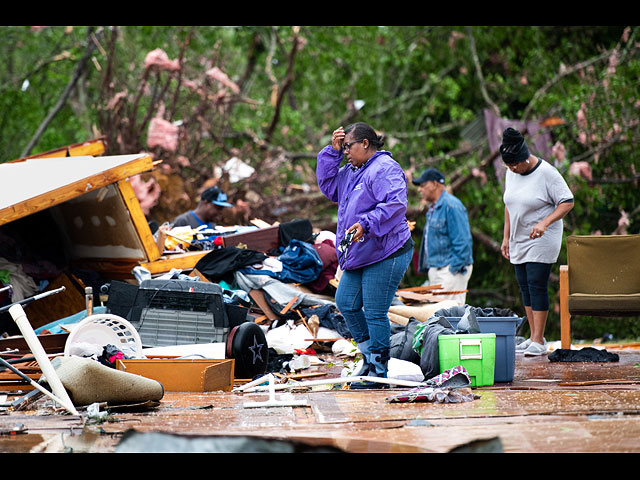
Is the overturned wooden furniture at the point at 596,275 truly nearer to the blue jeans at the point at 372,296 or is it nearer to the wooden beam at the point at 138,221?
the blue jeans at the point at 372,296

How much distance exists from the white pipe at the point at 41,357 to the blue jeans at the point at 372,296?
Answer: 2.20 metres

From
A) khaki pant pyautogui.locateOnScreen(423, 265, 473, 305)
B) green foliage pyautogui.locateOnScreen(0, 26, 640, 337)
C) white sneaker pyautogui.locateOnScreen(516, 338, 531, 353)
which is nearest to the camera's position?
white sneaker pyautogui.locateOnScreen(516, 338, 531, 353)

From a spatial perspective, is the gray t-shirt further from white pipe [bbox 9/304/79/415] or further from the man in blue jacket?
white pipe [bbox 9/304/79/415]

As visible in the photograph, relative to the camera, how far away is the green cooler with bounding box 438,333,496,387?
226 inches

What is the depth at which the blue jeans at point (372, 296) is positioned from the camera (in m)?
5.92

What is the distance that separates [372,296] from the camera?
5.92m

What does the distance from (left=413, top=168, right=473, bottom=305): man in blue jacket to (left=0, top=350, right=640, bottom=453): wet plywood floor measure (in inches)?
160

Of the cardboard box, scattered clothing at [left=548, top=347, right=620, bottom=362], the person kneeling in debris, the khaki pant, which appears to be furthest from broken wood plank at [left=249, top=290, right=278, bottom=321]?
scattered clothing at [left=548, top=347, right=620, bottom=362]

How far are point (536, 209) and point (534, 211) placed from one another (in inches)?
1.0

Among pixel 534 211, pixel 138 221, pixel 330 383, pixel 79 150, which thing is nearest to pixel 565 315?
pixel 534 211

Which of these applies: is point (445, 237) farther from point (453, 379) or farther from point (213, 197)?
point (453, 379)

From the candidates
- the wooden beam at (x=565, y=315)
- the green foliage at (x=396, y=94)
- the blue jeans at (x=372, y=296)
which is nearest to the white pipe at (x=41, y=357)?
the blue jeans at (x=372, y=296)
